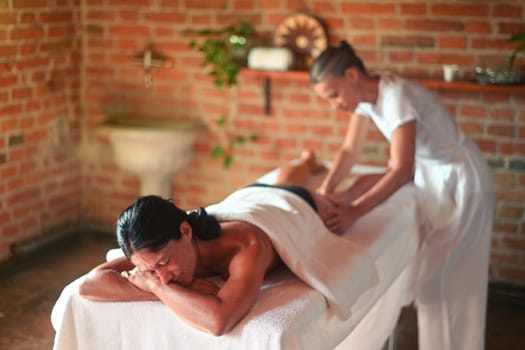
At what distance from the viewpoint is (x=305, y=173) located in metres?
3.49

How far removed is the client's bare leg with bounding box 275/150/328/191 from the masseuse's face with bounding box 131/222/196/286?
4.00 feet

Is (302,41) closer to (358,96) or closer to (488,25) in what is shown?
(488,25)

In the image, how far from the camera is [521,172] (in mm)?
3979

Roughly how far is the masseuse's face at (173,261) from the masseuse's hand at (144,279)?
0.01 m

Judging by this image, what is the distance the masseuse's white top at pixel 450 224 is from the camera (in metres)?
3.14

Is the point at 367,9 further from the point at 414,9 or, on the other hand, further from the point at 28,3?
the point at 28,3

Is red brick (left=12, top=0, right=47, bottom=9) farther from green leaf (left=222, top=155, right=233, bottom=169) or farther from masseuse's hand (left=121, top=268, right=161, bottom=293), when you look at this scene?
masseuse's hand (left=121, top=268, right=161, bottom=293)

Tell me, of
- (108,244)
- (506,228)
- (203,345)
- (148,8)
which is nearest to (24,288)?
(108,244)

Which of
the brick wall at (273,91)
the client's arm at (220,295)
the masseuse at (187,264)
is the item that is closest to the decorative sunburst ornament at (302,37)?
the brick wall at (273,91)

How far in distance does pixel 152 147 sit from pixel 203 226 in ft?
7.14

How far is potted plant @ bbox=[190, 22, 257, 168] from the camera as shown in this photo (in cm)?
429

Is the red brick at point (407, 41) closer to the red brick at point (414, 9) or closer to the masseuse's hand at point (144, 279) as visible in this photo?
the red brick at point (414, 9)

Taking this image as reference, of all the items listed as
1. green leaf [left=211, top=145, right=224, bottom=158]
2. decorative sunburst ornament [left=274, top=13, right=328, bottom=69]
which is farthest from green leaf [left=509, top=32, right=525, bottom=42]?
green leaf [left=211, top=145, right=224, bottom=158]

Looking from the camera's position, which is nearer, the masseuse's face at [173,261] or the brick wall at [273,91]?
the masseuse's face at [173,261]
